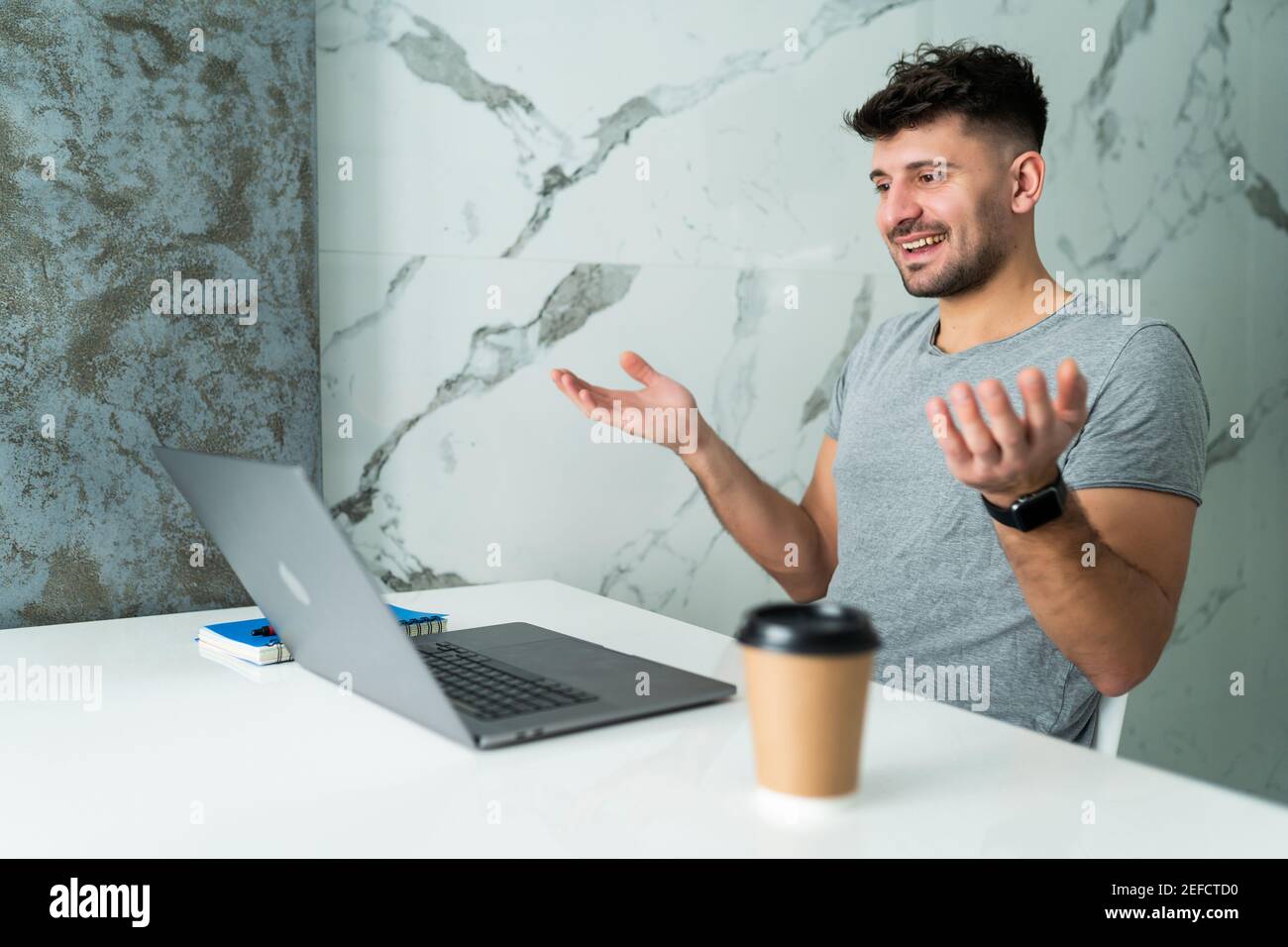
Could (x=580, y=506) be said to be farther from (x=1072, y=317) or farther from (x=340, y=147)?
(x=1072, y=317)

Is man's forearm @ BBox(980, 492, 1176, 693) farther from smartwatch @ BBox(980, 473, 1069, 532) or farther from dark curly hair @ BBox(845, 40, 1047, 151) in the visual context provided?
dark curly hair @ BBox(845, 40, 1047, 151)

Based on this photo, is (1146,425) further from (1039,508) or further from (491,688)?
(491,688)

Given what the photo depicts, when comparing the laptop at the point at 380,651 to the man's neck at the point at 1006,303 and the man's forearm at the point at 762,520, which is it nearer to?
the man's forearm at the point at 762,520

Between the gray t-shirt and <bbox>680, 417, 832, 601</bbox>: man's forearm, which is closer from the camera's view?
the gray t-shirt

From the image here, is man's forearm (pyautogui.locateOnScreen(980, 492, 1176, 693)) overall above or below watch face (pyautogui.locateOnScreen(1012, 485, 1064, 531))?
below

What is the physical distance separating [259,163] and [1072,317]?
0.94 m

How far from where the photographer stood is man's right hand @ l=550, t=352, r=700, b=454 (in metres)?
1.22

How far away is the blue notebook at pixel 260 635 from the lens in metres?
0.97

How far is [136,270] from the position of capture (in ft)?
4.00

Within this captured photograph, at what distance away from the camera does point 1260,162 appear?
1946mm

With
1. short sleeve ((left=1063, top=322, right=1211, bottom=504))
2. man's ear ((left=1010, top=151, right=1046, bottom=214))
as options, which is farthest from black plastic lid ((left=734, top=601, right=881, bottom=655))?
man's ear ((left=1010, top=151, right=1046, bottom=214))

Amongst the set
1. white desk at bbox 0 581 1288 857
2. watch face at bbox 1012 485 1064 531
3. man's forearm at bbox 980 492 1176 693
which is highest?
watch face at bbox 1012 485 1064 531

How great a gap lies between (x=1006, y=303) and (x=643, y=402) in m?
0.46
